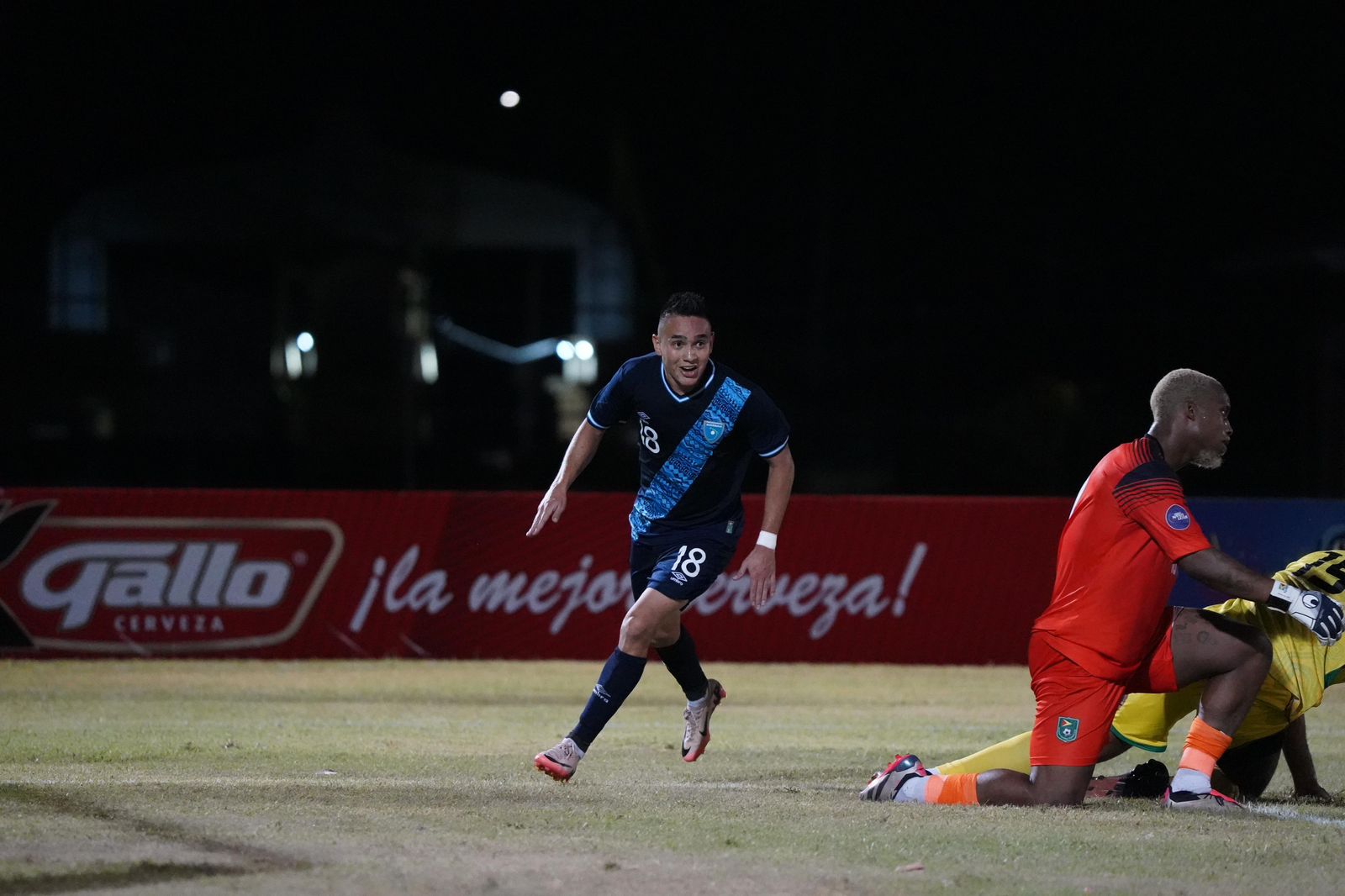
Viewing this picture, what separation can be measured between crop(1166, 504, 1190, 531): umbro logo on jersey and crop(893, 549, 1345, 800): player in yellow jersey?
1.86 ft

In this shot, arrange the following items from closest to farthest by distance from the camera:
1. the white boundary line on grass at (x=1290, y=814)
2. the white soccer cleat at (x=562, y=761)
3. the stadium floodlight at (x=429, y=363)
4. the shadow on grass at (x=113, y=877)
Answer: the shadow on grass at (x=113, y=877)
the white boundary line on grass at (x=1290, y=814)
the white soccer cleat at (x=562, y=761)
the stadium floodlight at (x=429, y=363)

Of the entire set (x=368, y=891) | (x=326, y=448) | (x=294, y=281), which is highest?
(x=368, y=891)

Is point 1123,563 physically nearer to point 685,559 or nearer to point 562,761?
point 685,559

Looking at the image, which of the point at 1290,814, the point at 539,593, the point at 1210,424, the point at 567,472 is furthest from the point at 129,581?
the point at 1290,814

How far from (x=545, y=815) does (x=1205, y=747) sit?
8.66 ft

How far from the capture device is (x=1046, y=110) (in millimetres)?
32375

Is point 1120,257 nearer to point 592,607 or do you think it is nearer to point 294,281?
point 294,281

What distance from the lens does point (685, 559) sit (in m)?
7.35

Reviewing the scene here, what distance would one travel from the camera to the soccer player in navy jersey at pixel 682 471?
725 cm

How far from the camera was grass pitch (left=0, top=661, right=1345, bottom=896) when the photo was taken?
5.12 metres

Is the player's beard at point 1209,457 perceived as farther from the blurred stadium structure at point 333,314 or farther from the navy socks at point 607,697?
the blurred stadium structure at point 333,314

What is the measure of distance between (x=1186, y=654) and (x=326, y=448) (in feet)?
78.9

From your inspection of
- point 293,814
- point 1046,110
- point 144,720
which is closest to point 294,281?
point 1046,110

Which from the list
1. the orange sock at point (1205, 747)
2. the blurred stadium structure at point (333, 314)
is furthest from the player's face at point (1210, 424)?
the blurred stadium structure at point (333, 314)
